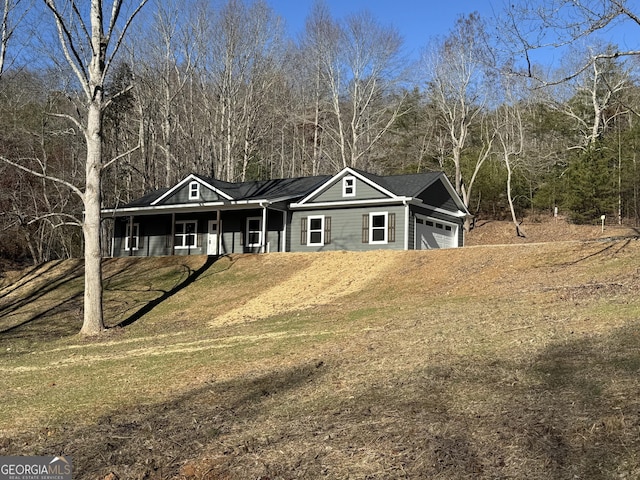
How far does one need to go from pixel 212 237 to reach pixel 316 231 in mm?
5392

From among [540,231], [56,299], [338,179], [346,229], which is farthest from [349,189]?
[540,231]

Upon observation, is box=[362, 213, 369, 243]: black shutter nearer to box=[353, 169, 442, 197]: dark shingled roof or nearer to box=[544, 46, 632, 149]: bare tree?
box=[353, 169, 442, 197]: dark shingled roof

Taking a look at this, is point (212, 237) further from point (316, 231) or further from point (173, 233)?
point (316, 231)

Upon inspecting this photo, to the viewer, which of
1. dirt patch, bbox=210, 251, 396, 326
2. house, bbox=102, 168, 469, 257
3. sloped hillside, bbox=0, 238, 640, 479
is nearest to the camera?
sloped hillside, bbox=0, 238, 640, 479

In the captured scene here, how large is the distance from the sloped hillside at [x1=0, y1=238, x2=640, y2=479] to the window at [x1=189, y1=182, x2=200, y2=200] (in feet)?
39.9

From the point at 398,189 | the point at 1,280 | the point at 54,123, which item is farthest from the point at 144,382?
the point at 54,123

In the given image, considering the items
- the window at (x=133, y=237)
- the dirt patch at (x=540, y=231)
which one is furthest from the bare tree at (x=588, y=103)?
the window at (x=133, y=237)

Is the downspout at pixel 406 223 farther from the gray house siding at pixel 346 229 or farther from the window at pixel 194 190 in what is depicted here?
the window at pixel 194 190

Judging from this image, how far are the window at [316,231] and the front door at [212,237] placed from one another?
4.79 m

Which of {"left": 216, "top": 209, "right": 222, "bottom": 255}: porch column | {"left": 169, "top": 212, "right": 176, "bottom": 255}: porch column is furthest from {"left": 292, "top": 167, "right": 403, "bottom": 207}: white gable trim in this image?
{"left": 169, "top": 212, "right": 176, "bottom": 255}: porch column

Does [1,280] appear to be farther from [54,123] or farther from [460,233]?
[460,233]

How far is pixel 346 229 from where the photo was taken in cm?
2623

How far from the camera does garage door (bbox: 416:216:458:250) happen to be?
26.3 m

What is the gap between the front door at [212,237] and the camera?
95.1 feet
